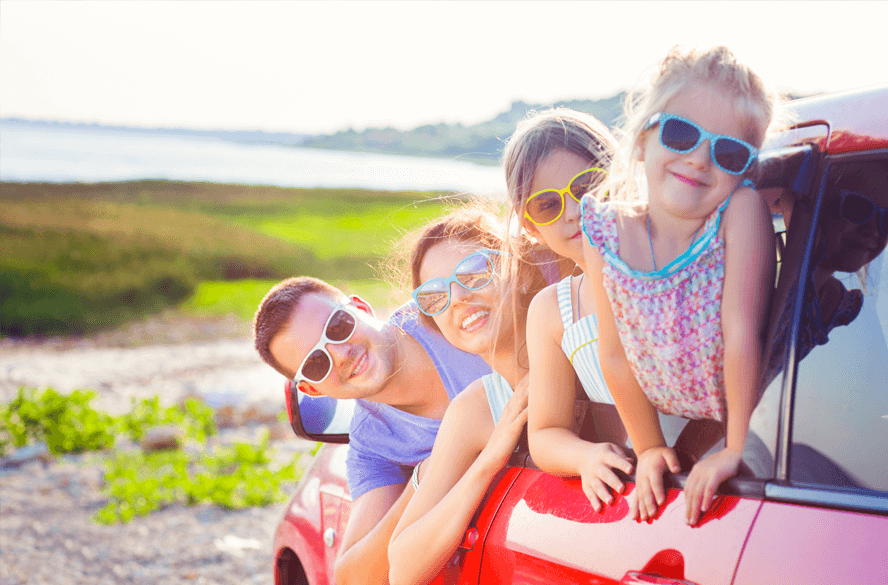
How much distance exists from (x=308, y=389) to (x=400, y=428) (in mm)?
375

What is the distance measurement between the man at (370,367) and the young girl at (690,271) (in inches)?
42.5

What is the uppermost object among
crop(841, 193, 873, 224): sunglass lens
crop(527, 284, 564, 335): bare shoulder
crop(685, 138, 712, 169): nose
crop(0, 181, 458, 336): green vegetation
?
crop(685, 138, 712, 169): nose

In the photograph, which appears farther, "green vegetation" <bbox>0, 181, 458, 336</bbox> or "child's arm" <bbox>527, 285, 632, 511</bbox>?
"green vegetation" <bbox>0, 181, 458, 336</bbox>

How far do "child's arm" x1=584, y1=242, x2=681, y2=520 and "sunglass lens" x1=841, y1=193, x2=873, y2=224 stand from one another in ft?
1.43

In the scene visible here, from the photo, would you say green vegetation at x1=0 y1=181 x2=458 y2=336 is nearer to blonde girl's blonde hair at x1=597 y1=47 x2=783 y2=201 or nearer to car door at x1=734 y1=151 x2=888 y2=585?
blonde girl's blonde hair at x1=597 y1=47 x2=783 y2=201

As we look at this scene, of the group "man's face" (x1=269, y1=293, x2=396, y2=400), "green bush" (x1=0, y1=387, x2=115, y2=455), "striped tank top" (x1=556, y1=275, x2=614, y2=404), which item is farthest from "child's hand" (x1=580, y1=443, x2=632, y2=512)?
"green bush" (x1=0, y1=387, x2=115, y2=455)

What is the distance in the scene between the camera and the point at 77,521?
520 centimetres

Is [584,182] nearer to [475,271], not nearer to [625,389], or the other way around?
[475,271]

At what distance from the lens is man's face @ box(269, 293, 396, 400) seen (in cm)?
253

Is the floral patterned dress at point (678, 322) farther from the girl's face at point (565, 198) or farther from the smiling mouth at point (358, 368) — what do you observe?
the smiling mouth at point (358, 368)

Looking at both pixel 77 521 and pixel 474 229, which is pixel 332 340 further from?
pixel 77 521

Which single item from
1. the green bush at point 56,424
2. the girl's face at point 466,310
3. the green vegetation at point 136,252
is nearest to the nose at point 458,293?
the girl's face at point 466,310

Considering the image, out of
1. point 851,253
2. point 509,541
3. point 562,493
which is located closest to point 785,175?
point 851,253

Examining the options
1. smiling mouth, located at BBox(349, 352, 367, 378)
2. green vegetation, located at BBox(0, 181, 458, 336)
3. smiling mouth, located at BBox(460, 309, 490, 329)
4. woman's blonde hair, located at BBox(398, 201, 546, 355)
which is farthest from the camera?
green vegetation, located at BBox(0, 181, 458, 336)
